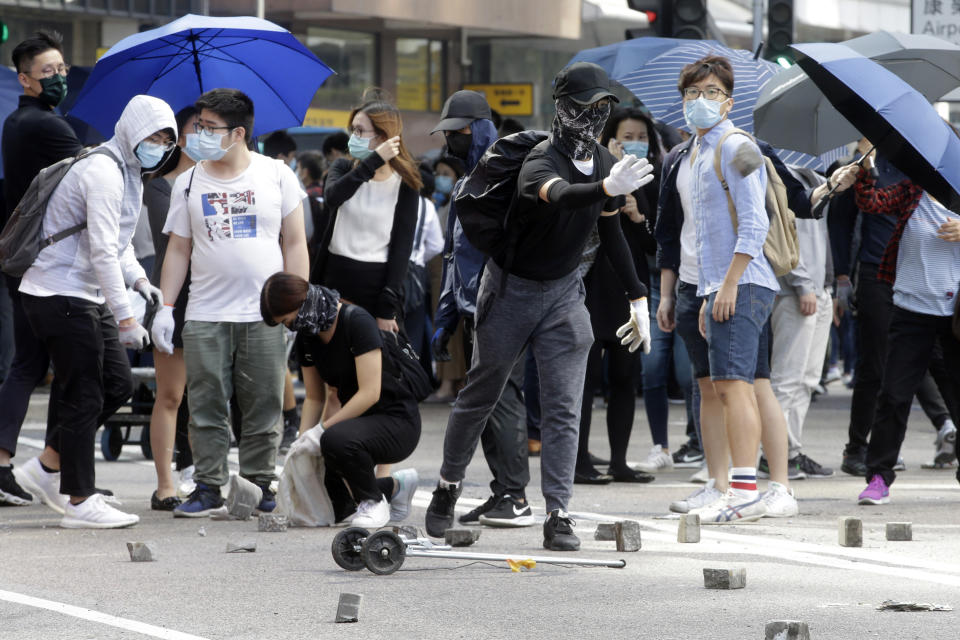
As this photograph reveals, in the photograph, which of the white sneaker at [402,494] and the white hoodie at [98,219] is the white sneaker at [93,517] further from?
the white sneaker at [402,494]

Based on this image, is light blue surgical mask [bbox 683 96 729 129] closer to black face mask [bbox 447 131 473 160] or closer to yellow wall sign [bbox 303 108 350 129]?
black face mask [bbox 447 131 473 160]

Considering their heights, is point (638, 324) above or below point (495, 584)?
above

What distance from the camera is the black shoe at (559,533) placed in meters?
6.80

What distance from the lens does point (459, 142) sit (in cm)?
820

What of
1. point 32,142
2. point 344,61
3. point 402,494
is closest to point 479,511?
point 402,494

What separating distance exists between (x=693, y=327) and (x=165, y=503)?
2.66m

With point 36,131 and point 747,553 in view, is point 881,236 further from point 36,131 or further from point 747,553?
point 36,131

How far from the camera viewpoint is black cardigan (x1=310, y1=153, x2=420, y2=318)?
8.39 meters

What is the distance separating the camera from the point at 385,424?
759 centimetres

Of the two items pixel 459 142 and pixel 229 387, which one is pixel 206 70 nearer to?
pixel 459 142

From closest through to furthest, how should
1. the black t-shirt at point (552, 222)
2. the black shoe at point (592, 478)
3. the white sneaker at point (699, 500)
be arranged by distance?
the black t-shirt at point (552, 222), the white sneaker at point (699, 500), the black shoe at point (592, 478)

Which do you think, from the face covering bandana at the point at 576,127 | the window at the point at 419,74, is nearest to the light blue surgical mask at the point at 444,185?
the face covering bandana at the point at 576,127

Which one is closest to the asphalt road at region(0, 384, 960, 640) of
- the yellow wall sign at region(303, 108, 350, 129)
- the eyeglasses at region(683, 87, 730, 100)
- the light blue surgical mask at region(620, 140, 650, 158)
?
the eyeglasses at region(683, 87, 730, 100)

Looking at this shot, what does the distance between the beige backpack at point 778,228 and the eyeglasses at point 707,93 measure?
0.60 ft
